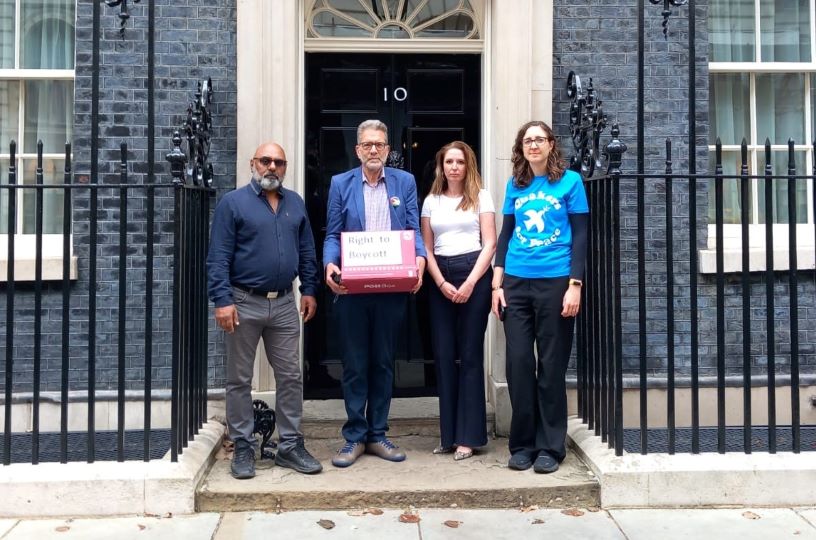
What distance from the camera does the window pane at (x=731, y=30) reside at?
6.03 meters

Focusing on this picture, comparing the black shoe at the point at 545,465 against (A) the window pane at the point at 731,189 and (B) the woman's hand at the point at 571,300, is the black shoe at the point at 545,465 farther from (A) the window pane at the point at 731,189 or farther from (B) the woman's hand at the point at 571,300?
(A) the window pane at the point at 731,189

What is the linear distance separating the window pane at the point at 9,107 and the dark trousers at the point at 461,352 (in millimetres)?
3341

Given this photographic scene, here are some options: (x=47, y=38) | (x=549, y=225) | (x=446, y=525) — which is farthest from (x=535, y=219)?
(x=47, y=38)

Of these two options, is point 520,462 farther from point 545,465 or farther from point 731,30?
point 731,30

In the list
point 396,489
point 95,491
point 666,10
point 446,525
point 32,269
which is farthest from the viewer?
point 32,269

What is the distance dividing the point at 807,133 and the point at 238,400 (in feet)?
15.4

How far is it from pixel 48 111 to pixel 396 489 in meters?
3.77

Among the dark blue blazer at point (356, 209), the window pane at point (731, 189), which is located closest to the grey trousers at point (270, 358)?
the dark blue blazer at point (356, 209)

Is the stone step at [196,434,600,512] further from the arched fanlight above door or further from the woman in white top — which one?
the arched fanlight above door

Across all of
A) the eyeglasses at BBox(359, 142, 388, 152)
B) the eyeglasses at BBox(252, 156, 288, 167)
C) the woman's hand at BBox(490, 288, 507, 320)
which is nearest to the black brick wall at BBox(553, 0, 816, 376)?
A: the woman's hand at BBox(490, 288, 507, 320)

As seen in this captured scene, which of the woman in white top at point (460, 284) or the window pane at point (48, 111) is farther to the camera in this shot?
the window pane at point (48, 111)

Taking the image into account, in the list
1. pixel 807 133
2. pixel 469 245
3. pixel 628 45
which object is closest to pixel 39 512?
pixel 469 245

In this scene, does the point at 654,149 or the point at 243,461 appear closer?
the point at 243,461

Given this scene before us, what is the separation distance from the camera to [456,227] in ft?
15.7
